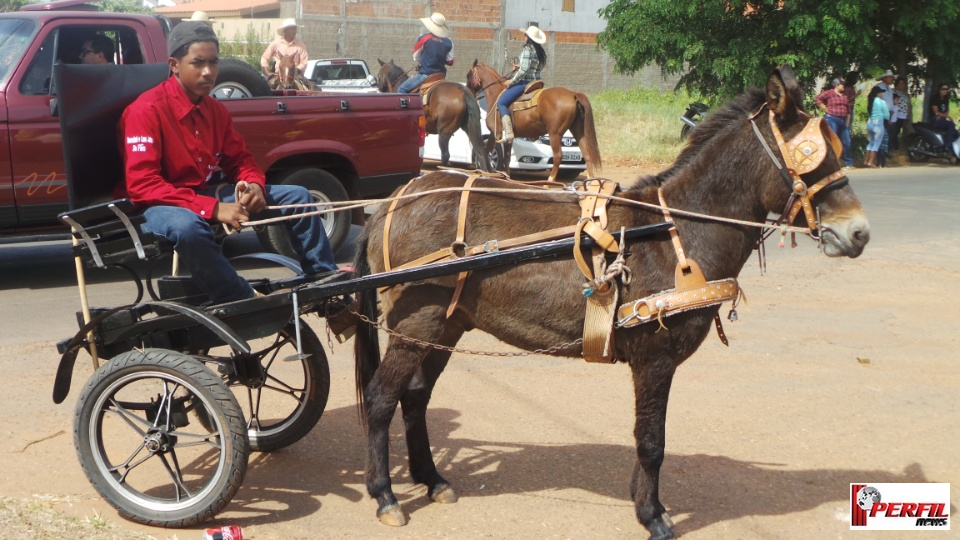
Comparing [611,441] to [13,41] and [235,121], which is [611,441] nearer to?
[235,121]

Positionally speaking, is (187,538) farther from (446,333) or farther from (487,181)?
(487,181)

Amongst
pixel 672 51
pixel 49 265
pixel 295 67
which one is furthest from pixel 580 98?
pixel 49 265

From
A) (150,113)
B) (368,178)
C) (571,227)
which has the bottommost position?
(368,178)

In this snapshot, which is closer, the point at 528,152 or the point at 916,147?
the point at 528,152

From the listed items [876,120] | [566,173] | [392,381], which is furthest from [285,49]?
[392,381]

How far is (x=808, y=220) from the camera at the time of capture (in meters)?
4.20

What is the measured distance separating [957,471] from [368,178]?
21.5 feet

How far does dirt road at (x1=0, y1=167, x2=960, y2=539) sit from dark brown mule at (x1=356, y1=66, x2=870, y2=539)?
41 centimetres

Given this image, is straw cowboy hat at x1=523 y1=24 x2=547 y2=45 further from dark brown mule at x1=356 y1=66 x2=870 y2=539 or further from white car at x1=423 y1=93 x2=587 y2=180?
dark brown mule at x1=356 y1=66 x2=870 y2=539

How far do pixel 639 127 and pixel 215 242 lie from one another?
68.6 ft

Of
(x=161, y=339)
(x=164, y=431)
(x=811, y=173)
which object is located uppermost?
(x=811, y=173)

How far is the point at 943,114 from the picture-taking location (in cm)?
2380

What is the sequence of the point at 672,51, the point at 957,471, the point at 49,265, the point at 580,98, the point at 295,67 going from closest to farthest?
the point at 957,471 → the point at 49,265 → the point at 580,98 → the point at 295,67 → the point at 672,51

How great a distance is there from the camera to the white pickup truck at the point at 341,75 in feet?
78.4
